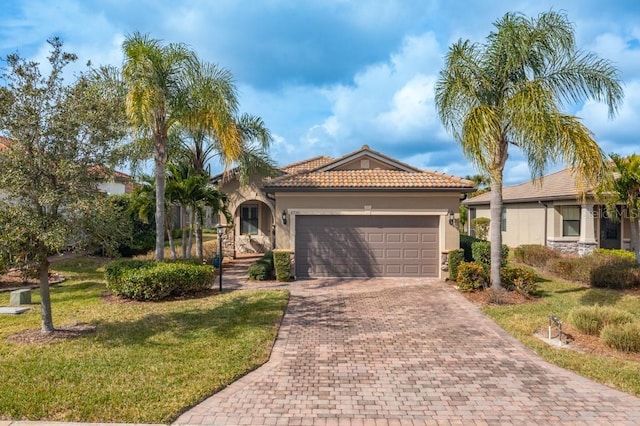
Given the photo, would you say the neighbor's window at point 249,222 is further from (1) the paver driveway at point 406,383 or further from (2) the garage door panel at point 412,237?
(1) the paver driveway at point 406,383

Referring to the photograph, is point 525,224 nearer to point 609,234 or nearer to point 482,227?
point 609,234

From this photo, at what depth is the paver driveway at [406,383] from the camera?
16.5 ft

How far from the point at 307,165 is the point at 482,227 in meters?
13.5

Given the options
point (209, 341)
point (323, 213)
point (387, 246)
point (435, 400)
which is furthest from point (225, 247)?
point (435, 400)

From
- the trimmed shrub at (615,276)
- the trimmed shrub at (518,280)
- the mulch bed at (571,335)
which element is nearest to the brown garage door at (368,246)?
the trimmed shrub at (518,280)

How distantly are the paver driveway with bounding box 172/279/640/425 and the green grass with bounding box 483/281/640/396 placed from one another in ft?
0.89

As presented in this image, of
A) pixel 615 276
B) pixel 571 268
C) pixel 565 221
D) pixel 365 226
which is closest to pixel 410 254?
pixel 365 226

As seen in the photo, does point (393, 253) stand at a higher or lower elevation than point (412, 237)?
lower

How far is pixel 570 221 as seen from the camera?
19562mm

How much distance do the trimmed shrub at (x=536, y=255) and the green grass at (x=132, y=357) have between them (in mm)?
11497

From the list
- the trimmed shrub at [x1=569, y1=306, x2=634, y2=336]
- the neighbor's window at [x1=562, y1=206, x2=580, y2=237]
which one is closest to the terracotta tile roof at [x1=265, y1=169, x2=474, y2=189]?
the trimmed shrub at [x1=569, y1=306, x2=634, y2=336]

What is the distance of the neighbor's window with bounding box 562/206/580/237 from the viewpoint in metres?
19.3

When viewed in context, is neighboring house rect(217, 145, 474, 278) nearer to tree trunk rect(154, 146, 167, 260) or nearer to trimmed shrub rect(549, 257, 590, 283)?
tree trunk rect(154, 146, 167, 260)

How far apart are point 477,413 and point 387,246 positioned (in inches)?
390
